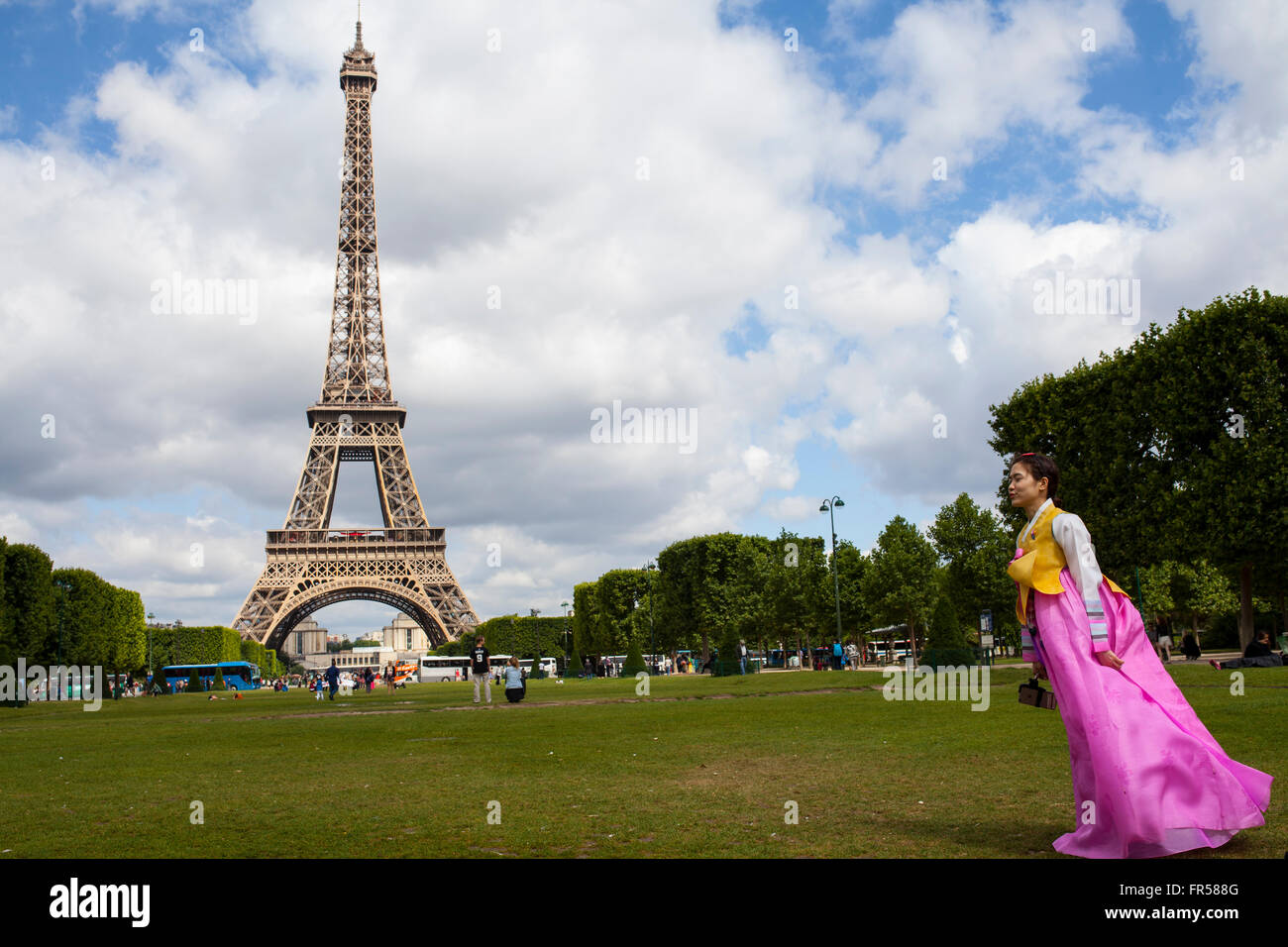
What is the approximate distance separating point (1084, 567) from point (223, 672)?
88928mm

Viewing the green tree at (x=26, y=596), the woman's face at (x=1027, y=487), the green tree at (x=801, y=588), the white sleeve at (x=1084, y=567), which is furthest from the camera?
the green tree at (x=801, y=588)

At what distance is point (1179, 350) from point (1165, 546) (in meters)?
5.77

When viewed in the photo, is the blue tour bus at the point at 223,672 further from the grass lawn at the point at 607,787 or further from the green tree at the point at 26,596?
the grass lawn at the point at 607,787

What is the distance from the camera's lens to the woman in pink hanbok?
554 centimetres

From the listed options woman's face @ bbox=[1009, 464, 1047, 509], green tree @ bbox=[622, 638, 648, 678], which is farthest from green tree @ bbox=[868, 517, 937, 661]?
woman's face @ bbox=[1009, 464, 1047, 509]

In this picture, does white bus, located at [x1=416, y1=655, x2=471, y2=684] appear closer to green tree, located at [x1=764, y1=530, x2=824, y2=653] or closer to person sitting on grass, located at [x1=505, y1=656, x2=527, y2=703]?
green tree, located at [x1=764, y1=530, x2=824, y2=653]

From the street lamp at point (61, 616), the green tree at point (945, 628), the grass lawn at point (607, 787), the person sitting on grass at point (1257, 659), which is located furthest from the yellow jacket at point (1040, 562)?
the street lamp at point (61, 616)

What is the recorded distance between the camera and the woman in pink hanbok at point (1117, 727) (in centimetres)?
554

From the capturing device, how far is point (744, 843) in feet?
21.1

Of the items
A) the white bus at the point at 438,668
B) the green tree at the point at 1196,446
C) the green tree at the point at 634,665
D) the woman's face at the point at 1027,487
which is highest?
the green tree at the point at 1196,446

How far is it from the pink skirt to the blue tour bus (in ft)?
268

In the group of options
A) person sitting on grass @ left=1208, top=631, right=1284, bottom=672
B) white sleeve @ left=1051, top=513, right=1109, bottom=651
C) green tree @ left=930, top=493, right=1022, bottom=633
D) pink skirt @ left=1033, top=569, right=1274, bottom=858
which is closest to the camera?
pink skirt @ left=1033, top=569, right=1274, bottom=858

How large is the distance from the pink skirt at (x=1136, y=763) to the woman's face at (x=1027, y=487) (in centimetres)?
78
